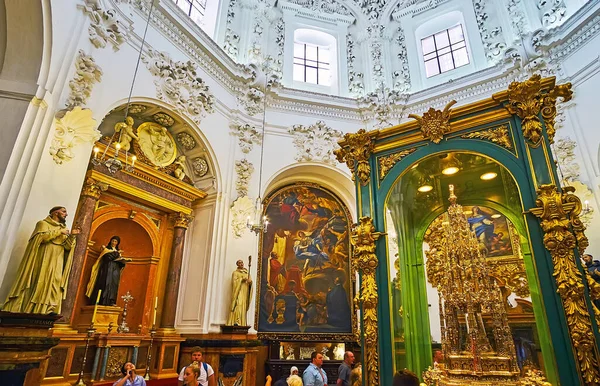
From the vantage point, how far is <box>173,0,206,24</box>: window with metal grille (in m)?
10.6

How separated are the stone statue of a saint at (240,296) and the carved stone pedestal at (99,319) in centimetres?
245

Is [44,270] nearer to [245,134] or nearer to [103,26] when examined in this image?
[103,26]

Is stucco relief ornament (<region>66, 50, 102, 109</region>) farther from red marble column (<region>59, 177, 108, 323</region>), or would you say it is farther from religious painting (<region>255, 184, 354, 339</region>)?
religious painting (<region>255, 184, 354, 339</region>)

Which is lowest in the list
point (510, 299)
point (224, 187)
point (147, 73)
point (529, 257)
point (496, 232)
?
point (510, 299)

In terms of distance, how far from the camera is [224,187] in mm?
9688

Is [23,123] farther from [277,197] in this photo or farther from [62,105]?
[277,197]

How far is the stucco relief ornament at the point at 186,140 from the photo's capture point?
374 inches

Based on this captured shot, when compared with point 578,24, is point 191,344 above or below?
below

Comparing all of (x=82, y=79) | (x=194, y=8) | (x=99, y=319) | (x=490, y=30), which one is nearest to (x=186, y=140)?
(x=82, y=79)

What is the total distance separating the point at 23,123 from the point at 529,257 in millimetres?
7148

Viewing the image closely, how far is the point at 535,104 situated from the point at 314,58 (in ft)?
34.9

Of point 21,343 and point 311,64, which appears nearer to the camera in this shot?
point 21,343

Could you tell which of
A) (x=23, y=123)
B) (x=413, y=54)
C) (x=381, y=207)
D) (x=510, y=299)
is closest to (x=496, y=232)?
(x=510, y=299)

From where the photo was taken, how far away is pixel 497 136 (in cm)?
410
